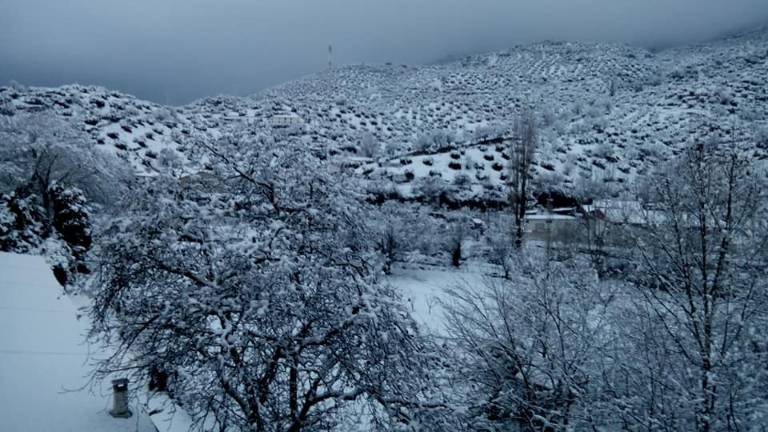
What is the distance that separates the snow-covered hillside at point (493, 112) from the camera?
40375mm

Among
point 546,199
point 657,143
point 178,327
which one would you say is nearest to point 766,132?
point 657,143

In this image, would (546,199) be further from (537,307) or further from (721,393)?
(721,393)

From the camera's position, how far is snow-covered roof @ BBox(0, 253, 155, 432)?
5273mm

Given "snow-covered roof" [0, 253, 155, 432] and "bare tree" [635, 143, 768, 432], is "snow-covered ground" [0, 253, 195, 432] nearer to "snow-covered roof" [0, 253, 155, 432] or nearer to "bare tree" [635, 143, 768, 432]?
"snow-covered roof" [0, 253, 155, 432]

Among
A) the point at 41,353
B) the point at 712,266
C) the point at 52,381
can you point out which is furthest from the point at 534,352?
the point at 41,353

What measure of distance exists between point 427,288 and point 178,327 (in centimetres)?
2127

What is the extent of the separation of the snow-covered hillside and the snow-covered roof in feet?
11.2

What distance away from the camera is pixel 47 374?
6242mm

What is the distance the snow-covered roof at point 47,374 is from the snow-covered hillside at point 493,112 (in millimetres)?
3406

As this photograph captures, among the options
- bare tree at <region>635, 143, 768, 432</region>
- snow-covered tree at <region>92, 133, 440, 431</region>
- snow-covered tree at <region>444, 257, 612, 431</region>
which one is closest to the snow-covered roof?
snow-covered tree at <region>92, 133, 440, 431</region>

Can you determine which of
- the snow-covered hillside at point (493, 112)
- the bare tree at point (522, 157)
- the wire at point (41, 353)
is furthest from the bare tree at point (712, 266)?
the bare tree at point (522, 157)

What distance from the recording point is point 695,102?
5459 centimetres

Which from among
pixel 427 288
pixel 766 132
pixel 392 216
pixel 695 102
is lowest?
pixel 427 288

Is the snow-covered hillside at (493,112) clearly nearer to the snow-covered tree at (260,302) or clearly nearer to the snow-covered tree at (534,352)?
the snow-covered tree at (260,302)
